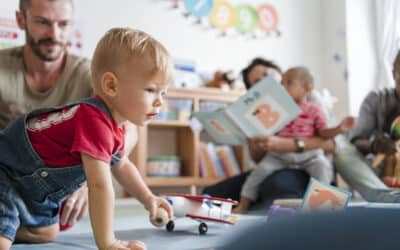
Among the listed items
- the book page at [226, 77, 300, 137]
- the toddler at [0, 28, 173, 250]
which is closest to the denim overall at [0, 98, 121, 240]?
the toddler at [0, 28, 173, 250]

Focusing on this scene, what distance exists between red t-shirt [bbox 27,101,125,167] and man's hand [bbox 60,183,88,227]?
297 millimetres

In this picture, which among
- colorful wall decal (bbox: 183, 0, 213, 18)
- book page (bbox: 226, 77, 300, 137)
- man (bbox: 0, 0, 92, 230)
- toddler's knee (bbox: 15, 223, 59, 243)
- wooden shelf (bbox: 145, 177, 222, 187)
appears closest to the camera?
toddler's knee (bbox: 15, 223, 59, 243)

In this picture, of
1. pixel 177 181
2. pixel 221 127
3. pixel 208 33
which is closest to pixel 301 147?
pixel 221 127

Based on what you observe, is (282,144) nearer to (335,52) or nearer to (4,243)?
(4,243)

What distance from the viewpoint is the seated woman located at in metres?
1.85

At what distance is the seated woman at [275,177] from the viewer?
1.85m

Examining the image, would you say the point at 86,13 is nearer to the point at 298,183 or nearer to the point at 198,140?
the point at 198,140

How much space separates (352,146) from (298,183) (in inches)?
14.6

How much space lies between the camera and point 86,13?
3.02 m

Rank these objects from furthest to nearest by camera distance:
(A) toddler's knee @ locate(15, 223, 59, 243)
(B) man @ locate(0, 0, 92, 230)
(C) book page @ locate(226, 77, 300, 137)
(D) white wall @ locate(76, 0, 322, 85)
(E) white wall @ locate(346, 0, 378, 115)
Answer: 1. (E) white wall @ locate(346, 0, 378, 115)
2. (D) white wall @ locate(76, 0, 322, 85)
3. (C) book page @ locate(226, 77, 300, 137)
4. (B) man @ locate(0, 0, 92, 230)
5. (A) toddler's knee @ locate(15, 223, 59, 243)

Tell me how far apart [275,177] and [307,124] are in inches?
11.8

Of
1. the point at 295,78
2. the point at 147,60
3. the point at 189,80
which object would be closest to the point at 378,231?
the point at 147,60

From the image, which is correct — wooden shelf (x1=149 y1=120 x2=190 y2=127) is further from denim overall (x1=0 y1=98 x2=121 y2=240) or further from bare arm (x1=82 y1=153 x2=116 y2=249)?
bare arm (x1=82 y1=153 x2=116 y2=249)

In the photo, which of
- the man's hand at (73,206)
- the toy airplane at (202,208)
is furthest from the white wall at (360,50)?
the man's hand at (73,206)
